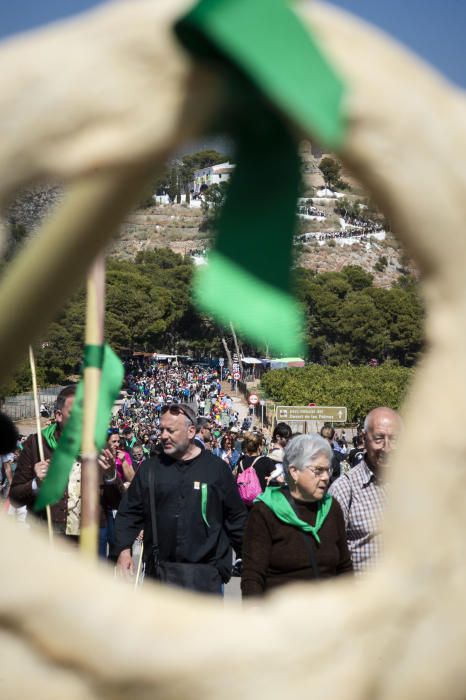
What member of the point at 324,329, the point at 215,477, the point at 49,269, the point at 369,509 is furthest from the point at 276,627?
the point at 324,329

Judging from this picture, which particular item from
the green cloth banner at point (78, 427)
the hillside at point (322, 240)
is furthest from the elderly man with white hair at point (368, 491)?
the hillside at point (322, 240)

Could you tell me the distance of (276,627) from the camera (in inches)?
45.9

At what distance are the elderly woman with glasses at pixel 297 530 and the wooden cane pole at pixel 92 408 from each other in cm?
164

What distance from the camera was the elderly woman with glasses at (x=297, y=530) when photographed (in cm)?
357

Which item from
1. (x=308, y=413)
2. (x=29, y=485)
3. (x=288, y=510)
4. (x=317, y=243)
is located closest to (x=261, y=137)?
(x=288, y=510)

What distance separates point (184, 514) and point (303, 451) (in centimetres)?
87

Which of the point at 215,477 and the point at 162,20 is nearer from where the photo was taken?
the point at 162,20

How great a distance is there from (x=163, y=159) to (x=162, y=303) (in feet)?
191

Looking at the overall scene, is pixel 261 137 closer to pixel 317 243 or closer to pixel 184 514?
pixel 184 514

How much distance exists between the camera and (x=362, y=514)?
3.98 meters

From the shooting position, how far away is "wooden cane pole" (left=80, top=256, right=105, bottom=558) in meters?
1.87

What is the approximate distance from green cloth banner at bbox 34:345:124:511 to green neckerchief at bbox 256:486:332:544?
162 centimetres

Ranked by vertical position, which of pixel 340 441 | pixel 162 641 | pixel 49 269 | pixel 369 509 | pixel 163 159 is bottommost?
pixel 340 441

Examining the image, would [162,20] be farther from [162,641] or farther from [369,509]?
[369,509]
